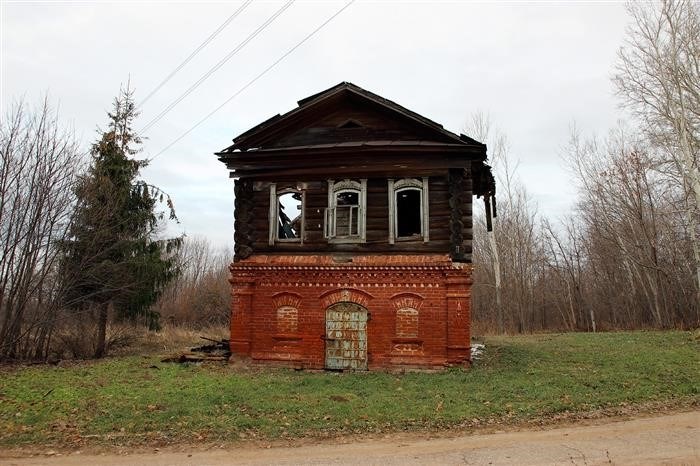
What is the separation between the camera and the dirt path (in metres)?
6.89

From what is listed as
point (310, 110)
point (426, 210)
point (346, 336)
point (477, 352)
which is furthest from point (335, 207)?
point (477, 352)

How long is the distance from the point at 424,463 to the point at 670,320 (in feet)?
89.1

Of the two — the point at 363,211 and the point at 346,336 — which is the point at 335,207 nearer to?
the point at 363,211

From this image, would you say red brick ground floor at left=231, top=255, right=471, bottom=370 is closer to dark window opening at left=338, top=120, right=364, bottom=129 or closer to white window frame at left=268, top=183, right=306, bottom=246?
white window frame at left=268, top=183, right=306, bottom=246

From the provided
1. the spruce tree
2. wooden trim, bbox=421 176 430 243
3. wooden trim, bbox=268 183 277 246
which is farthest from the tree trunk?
wooden trim, bbox=421 176 430 243

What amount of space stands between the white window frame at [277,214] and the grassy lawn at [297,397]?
381cm

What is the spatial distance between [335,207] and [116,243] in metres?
9.30

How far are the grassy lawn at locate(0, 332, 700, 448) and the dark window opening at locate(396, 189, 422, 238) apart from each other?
4.66 meters

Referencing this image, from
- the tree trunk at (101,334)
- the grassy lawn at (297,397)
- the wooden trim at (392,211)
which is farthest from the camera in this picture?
the tree trunk at (101,334)

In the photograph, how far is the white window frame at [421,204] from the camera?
572 inches

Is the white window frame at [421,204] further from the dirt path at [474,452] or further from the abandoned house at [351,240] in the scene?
the dirt path at [474,452]

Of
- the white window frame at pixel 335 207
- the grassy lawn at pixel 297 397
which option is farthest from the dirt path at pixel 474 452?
the white window frame at pixel 335 207

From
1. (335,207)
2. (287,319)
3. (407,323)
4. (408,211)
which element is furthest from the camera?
(408,211)

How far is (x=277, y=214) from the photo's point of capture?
15.4 metres
